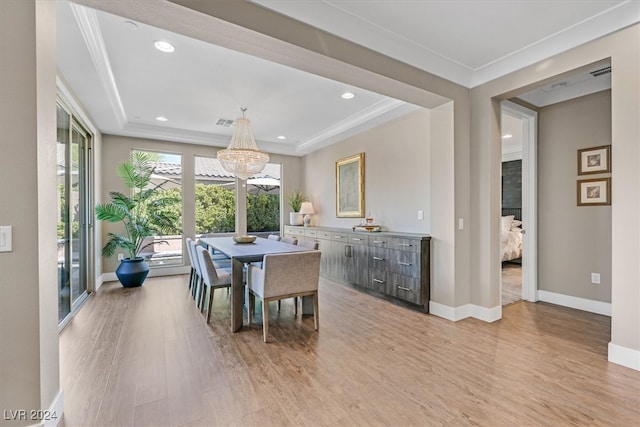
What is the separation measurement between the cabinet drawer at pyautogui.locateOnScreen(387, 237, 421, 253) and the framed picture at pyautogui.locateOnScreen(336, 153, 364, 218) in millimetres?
1412

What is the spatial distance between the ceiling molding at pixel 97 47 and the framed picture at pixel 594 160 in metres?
4.97

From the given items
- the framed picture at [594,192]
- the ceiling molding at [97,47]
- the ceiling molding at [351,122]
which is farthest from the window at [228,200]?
the framed picture at [594,192]

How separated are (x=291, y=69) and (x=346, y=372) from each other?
2849 mm

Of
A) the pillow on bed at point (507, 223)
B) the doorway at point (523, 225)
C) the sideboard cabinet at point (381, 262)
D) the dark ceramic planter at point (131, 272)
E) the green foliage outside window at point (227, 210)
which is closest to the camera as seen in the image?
the sideboard cabinet at point (381, 262)

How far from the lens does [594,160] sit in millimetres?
3426

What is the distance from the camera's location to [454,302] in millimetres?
3232

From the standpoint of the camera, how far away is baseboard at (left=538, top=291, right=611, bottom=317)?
335 centimetres

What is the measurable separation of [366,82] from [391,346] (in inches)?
93.5

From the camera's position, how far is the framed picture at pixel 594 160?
10.9ft

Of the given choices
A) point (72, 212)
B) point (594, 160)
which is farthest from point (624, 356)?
point (72, 212)

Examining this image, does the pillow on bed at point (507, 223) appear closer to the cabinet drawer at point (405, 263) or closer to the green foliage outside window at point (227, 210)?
the cabinet drawer at point (405, 263)

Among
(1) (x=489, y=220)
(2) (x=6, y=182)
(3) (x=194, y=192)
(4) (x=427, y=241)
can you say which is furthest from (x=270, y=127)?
(2) (x=6, y=182)

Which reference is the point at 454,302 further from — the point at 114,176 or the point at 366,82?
the point at 114,176

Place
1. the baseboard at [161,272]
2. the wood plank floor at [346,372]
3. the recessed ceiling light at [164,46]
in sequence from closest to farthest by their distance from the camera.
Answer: the wood plank floor at [346,372], the recessed ceiling light at [164,46], the baseboard at [161,272]
